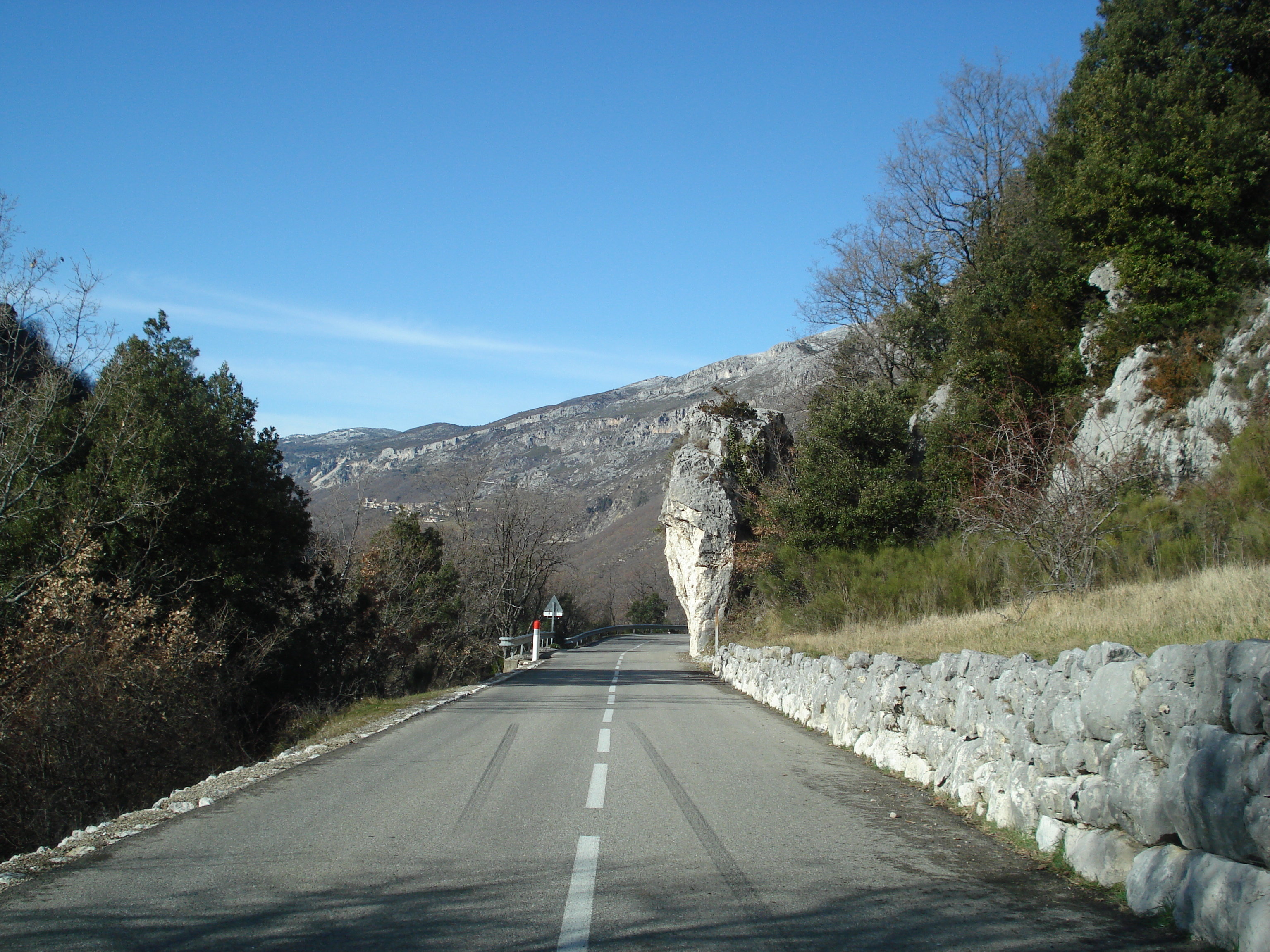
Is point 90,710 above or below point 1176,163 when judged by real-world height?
below

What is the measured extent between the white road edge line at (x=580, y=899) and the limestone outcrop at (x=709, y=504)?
2913cm

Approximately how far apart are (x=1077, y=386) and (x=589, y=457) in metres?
135

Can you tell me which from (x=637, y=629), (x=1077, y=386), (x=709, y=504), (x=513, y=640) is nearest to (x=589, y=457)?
(x=637, y=629)

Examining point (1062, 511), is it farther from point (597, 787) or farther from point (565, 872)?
point (565, 872)

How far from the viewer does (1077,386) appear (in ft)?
73.4

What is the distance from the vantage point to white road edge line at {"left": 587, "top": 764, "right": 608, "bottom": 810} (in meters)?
7.57

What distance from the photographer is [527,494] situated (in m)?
54.2

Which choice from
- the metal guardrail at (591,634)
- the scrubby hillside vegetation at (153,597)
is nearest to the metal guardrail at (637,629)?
the metal guardrail at (591,634)

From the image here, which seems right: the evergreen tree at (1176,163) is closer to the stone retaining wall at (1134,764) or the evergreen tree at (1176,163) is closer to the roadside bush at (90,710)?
the stone retaining wall at (1134,764)

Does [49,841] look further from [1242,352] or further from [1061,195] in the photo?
[1061,195]

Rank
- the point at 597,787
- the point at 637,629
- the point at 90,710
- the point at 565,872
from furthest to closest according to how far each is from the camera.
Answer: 1. the point at 637,629
2. the point at 90,710
3. the point at 597,787
4. the point at 565,872

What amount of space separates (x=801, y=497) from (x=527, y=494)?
31.2m

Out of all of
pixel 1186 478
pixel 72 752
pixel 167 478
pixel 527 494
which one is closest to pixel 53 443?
pixel 167 478

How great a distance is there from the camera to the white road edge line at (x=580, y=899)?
4309mm
